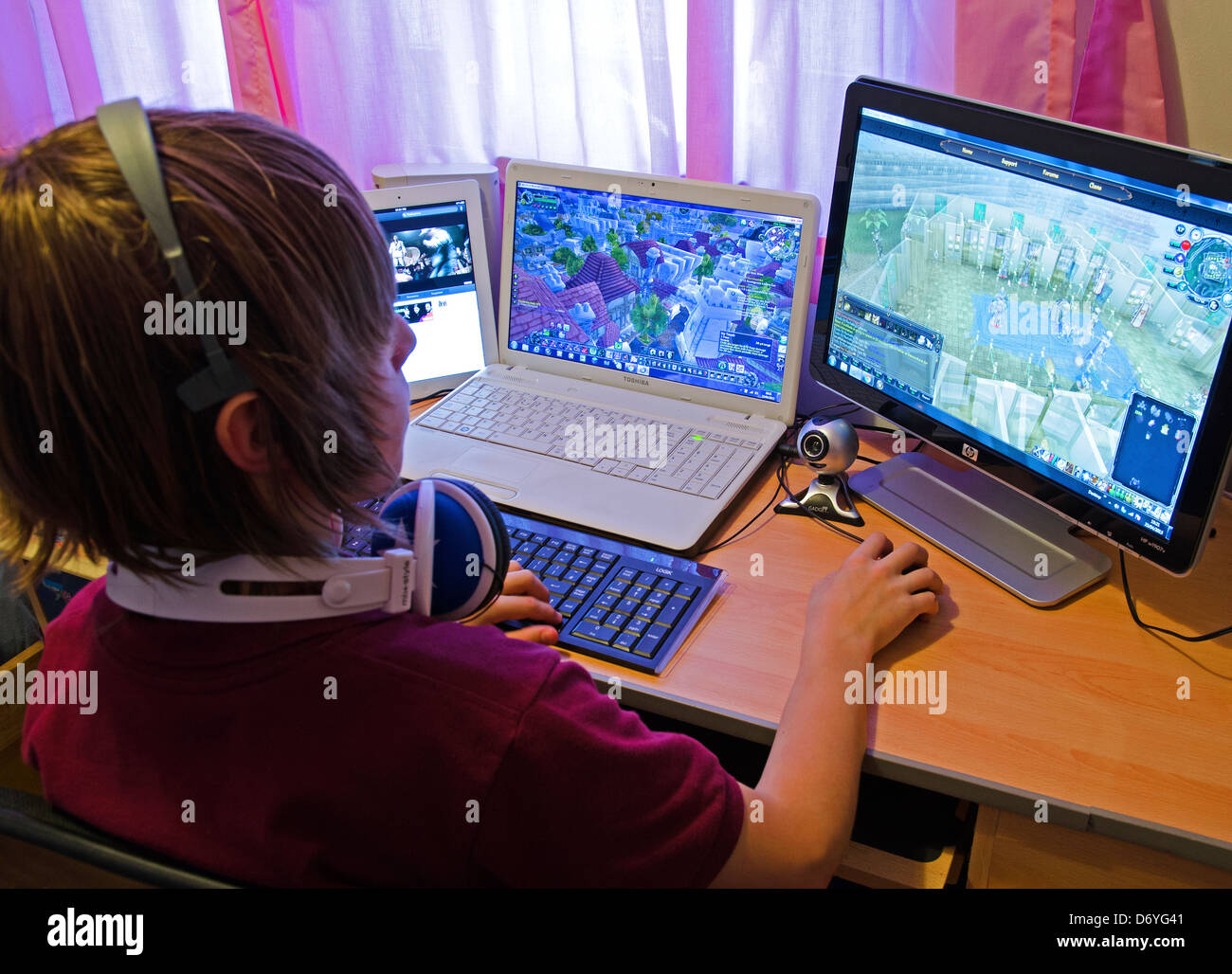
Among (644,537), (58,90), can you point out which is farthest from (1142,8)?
(58,90)

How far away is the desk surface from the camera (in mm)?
800

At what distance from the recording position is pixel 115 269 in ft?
1.80

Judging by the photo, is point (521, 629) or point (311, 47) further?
point (311, 47)

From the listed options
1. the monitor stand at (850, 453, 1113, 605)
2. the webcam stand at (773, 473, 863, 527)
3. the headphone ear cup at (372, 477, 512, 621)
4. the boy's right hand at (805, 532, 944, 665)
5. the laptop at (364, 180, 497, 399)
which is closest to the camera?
the headphone ear cup at (372, 477, 512, 621)

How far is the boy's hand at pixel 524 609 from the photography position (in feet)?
3.11

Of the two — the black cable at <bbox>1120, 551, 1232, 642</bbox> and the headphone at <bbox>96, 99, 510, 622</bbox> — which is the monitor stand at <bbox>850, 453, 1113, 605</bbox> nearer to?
the black cable at <bbox>1120, 551, 1232, 642</bbox>

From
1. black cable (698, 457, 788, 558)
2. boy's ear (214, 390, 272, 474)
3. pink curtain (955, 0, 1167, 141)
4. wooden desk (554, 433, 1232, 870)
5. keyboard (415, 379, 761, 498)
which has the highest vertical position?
pink curtain (955, 0, 1167, 141)

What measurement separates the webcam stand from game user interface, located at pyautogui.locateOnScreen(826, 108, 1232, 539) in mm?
132

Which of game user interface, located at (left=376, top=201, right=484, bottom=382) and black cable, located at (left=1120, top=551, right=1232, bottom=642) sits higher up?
game user interface, located at (left=376, top=201, right=484, bottom=382)

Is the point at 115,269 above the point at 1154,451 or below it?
above

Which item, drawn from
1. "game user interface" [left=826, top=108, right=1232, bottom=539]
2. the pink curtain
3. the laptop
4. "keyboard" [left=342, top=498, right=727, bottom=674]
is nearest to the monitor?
"game user interface" [left=826, top=108, right=1232, bottom=539]

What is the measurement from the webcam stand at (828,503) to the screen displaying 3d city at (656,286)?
15 cm
